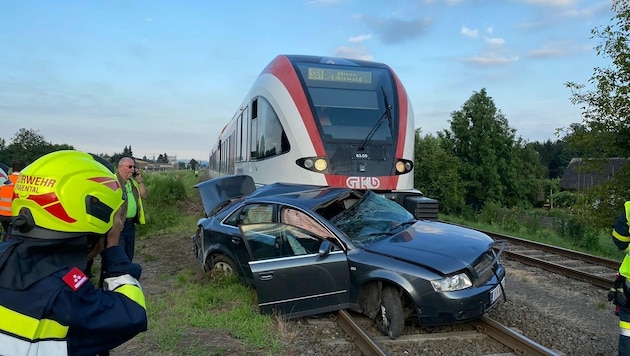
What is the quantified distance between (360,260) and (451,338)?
1.20 m

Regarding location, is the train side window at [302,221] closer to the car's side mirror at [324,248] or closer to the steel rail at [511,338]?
the car's side mirror at [324,248]

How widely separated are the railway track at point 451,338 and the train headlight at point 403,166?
360 cm

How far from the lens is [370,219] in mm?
5926

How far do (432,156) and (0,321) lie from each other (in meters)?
38.1

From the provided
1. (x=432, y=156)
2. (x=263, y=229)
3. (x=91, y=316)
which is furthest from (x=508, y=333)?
(x=432, y=156)

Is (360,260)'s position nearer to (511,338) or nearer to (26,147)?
(511,338)

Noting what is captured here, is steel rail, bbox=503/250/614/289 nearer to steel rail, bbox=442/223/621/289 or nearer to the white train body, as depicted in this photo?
steel rail, bbox=442/223/621/289

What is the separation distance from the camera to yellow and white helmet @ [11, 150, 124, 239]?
5.36 ft

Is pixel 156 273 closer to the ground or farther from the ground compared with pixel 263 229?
closer to the ground

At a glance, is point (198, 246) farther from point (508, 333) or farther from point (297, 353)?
point (508, 333)

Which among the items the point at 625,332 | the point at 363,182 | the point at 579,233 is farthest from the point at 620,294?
the point at 579,233

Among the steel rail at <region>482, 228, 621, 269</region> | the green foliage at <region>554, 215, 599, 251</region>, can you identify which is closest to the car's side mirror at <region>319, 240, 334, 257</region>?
the steel rail at <region>482, 228, 621, 269</region>

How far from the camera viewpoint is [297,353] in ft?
14.8

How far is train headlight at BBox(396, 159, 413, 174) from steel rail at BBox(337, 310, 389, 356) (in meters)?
3.57
